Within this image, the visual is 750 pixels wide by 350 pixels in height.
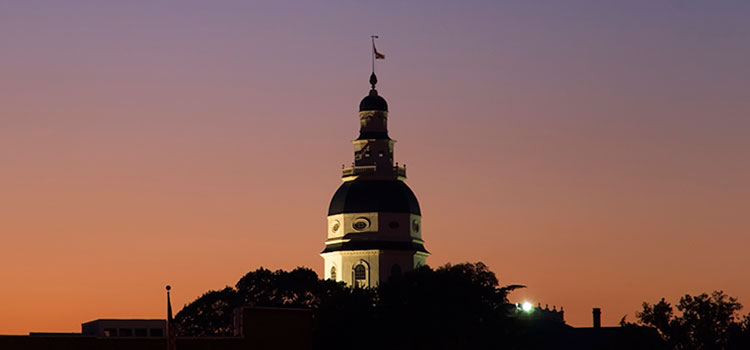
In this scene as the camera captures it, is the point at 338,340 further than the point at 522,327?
No

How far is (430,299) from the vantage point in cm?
17388

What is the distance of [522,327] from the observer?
558ft

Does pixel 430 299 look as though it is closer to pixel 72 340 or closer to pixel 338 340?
pixel 338 340

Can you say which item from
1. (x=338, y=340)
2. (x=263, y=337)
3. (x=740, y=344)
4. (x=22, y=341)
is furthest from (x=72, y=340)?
(x=740, y=344)

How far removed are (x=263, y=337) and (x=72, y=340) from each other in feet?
37.3

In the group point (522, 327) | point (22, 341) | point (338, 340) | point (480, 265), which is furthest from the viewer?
point (480, 265)

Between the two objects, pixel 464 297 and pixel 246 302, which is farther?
pixel 246 302

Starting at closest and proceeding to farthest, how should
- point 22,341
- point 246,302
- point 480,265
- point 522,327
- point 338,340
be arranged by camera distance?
1. point 22,341
2. point 338,340
3. point 522,327
4. point 480,265
5. point 246,302

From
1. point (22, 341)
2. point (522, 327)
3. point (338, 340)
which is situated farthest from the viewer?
point (522, 327)

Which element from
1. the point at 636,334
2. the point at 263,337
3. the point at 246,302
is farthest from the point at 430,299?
the point at 263,337

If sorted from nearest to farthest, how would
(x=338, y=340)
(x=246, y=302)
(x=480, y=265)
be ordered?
(x=338, y=340), (x=480, y=265), (x=246, y=302)

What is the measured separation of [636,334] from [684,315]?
6.05 meters

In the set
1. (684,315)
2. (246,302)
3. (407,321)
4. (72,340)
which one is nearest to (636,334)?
(684,315)

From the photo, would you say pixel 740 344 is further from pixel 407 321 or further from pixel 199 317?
pixel 199 317
